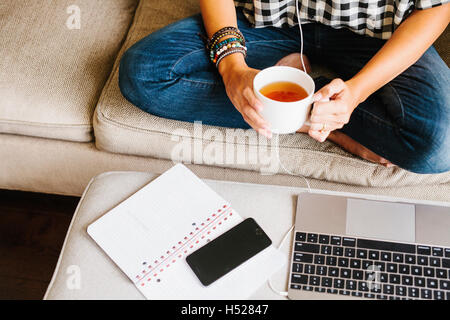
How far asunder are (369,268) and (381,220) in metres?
0.11

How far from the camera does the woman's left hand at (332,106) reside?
80cm

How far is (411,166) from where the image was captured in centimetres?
96

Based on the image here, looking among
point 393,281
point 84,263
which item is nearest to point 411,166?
point 393,281

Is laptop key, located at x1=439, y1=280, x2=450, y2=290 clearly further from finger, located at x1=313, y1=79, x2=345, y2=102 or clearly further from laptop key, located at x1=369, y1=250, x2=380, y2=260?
finger, located at x1=313, y1=79, x2=345, y2=102

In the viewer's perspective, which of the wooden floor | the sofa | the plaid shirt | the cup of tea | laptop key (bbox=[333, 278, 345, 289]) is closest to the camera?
the cup of tea

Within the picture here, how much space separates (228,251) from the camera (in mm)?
866

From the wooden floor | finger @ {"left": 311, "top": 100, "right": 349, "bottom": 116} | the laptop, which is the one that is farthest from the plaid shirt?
the wooden floor

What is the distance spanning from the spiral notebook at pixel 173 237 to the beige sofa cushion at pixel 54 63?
34 cm

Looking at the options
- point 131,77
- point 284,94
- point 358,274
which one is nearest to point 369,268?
point 358,274

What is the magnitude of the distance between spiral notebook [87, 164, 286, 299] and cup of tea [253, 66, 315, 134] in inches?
9.9

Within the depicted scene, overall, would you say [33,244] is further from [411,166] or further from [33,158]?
[411,166]

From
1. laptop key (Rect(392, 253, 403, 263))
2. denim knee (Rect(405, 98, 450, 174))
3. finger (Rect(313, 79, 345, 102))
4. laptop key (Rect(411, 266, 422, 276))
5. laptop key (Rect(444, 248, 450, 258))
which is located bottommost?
laptop key (Rect(411, 266, 422, 276))

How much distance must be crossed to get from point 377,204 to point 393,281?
17cm

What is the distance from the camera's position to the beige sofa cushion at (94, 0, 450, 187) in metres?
1.04
